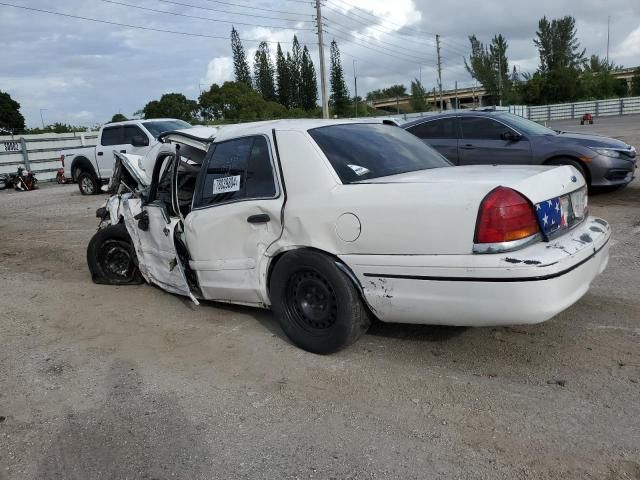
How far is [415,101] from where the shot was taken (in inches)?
3627

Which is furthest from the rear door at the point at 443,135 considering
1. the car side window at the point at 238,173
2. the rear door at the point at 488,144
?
the car side window at the point at 238,173

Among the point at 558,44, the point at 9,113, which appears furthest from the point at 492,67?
the point at 9,113

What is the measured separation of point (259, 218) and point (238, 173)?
502 millimetres

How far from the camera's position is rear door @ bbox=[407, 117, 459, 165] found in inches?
388

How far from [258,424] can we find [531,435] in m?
1.44

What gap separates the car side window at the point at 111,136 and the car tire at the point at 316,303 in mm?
12271

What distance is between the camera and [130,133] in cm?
1448

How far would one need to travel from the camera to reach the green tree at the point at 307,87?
10238 cm

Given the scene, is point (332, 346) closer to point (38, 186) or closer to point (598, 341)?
point (598, 341)

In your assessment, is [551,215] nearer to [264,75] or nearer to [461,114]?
[461,114]


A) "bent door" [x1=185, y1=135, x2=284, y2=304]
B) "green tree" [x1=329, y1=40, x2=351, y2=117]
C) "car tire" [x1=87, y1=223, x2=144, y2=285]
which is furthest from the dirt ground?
"green tree" [x1=329, y1=40, x2=351, y2=117]

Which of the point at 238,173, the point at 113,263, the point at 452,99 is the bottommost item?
the point at 113,263

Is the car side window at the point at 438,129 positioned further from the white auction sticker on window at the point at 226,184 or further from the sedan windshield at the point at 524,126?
the white auction sticker on window at the point at 226,184

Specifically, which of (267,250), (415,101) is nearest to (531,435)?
(267,250)
